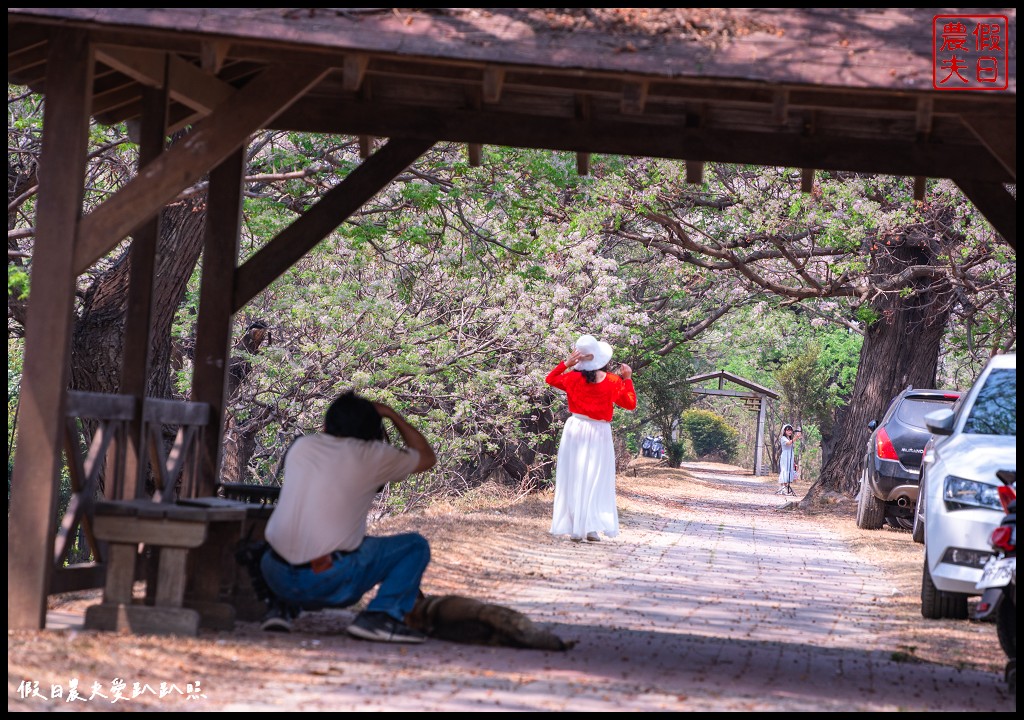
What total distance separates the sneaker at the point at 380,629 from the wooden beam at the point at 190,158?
2.55 m

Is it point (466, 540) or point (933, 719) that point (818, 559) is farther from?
point (933, 719)

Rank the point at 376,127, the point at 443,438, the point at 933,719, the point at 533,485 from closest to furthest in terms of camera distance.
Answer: the point at 933,719, the point at 376,127, the point at 443,438, the point at 533,485

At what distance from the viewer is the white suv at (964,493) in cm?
867

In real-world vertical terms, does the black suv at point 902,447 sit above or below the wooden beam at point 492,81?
below

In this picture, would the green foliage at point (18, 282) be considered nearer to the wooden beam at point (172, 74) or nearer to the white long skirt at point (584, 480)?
the wooden beam at point (172, 74)

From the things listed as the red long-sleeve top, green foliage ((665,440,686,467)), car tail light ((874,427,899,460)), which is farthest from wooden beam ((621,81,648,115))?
green foliage ((665,440,686,467))

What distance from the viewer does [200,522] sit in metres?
6.84

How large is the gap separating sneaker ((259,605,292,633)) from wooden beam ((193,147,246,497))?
5.50 feet

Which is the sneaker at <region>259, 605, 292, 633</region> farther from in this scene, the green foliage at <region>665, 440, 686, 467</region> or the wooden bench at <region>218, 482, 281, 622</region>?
the green foliage at <region>665, 440, 686, 467</region>

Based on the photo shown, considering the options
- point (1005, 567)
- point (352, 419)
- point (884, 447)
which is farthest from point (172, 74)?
point (884, 447)

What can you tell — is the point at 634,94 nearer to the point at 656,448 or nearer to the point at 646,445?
the point at 656,448

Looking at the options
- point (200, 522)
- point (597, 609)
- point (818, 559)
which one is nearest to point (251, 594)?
point (200, 522)

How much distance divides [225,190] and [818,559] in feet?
28.5

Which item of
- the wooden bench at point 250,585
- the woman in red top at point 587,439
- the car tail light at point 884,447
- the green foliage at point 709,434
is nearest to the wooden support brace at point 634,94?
the wooden bench at point 250,585
